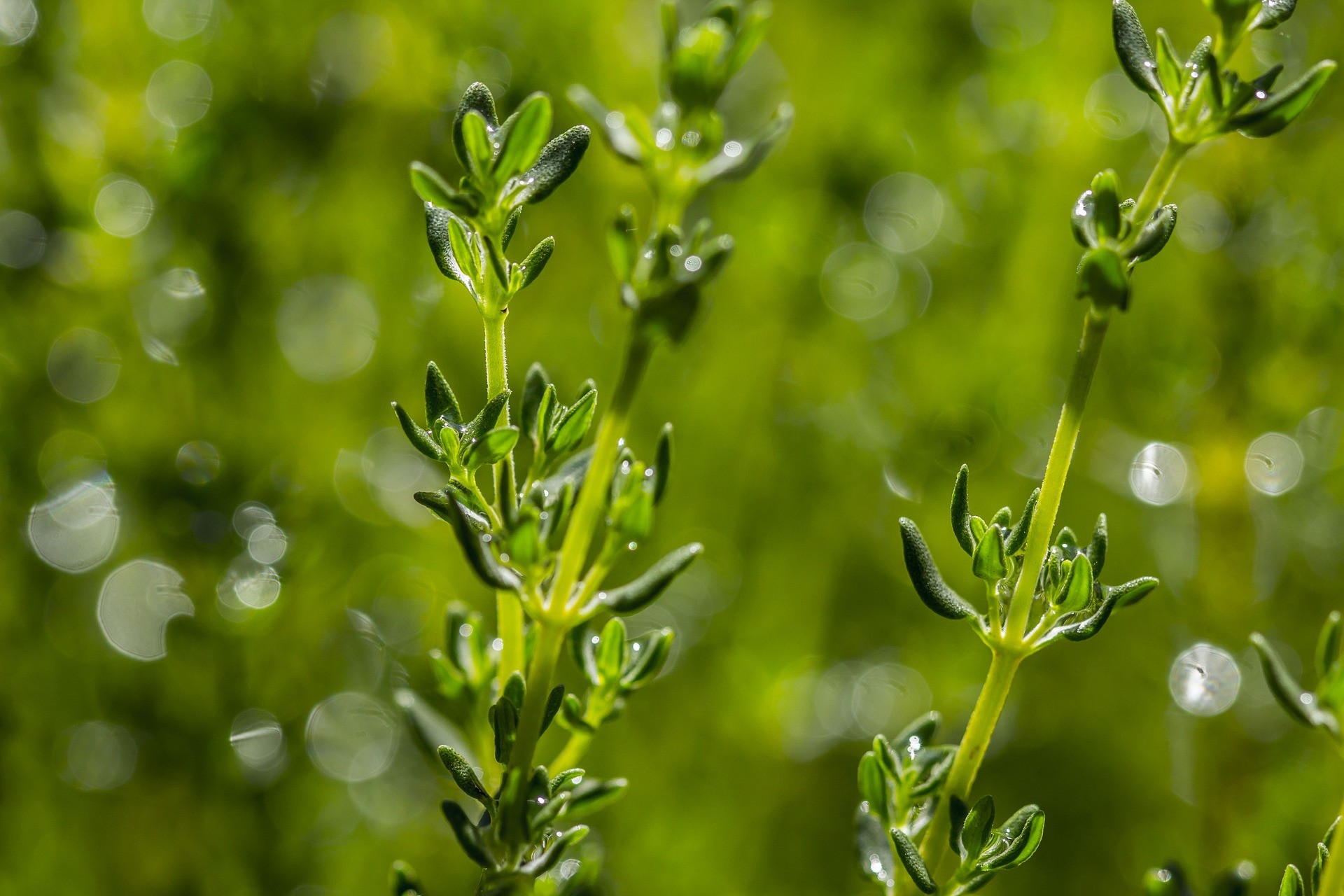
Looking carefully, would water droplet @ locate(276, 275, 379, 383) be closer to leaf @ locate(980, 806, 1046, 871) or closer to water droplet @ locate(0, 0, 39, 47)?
water droplet @ locate(0, 0, 39, 47)

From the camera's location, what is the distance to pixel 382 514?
26.4 inches

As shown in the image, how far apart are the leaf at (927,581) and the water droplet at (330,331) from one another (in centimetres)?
51

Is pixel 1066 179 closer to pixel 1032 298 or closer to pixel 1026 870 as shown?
pixel 1032 298

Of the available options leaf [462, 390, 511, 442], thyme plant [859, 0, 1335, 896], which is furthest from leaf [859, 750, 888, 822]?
leaf [462, 390, 511, 442]

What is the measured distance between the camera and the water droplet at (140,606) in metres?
0.55

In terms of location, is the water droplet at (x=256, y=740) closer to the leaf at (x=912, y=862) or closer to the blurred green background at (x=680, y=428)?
the blurred green background at (x=680, y=428)

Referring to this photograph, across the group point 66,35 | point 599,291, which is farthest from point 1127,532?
point 66,35

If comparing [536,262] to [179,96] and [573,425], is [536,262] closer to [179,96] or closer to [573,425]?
[573,425]

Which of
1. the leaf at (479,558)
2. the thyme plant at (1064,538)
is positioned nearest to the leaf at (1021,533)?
the thyme plant at (1064,538)

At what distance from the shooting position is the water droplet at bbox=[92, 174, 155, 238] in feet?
1.79

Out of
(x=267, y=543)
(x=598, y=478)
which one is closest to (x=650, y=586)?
(x=598, y=478)

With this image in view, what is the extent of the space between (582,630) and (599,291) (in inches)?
20.0

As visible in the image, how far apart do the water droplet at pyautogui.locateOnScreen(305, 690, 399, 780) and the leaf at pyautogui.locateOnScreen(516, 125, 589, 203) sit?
1.48 feet

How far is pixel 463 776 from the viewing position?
20 cm
